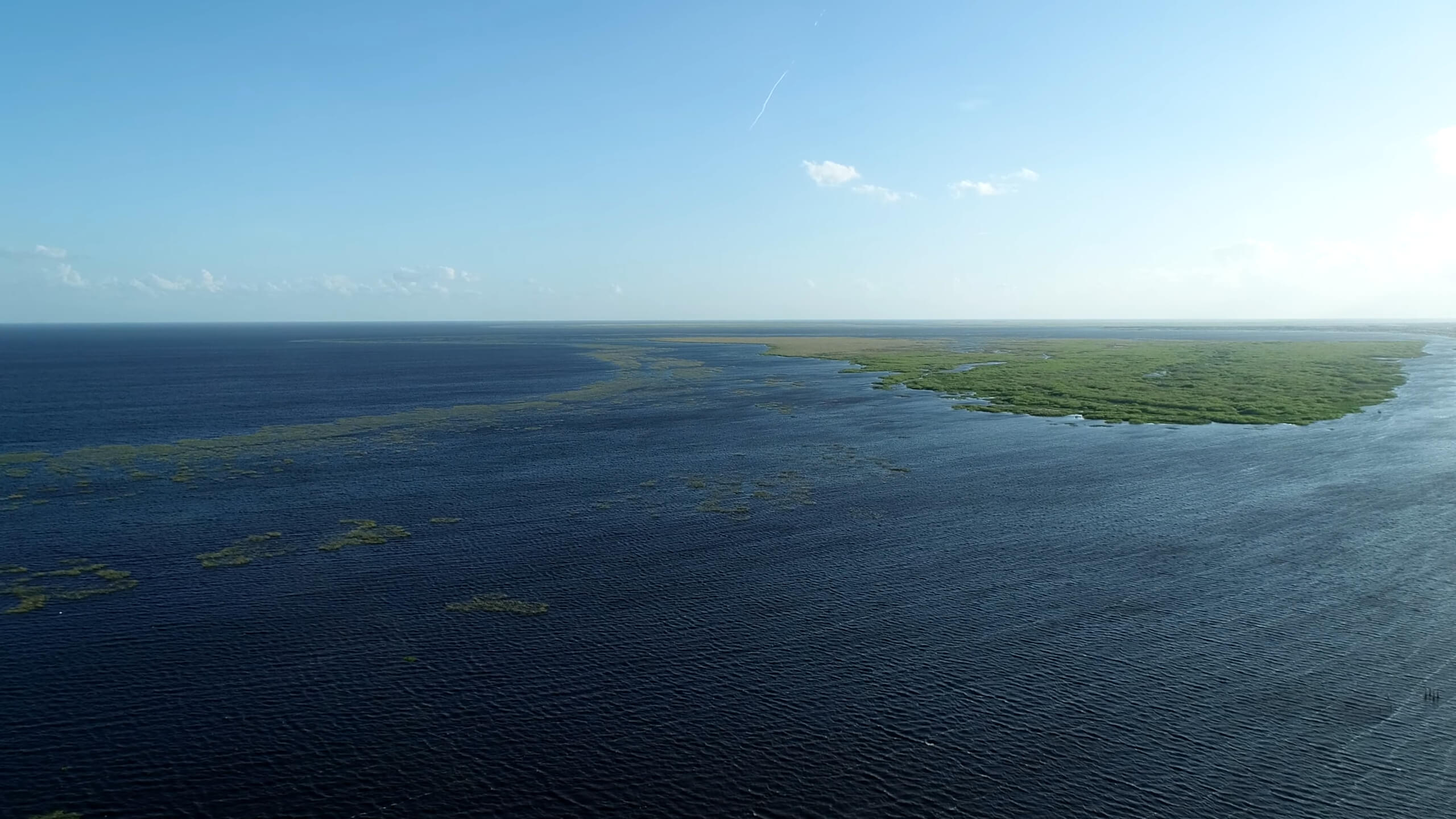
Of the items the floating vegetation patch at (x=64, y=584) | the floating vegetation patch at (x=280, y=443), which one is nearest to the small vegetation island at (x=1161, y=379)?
the floating vegetation patch at (x=280, y=443)

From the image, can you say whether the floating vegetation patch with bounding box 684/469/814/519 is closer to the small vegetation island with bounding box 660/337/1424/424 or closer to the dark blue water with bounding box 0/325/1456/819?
the dark blue water with bounding box 0/325/1456/819

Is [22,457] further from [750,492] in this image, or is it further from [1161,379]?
[1161,379]

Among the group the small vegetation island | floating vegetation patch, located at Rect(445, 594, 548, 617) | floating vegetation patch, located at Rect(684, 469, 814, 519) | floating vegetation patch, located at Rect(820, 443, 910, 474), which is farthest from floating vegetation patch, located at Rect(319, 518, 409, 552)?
the small vegetation island

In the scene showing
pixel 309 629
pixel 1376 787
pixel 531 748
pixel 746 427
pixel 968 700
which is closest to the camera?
pixel 1376 787

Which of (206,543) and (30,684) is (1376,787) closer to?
(30,684)

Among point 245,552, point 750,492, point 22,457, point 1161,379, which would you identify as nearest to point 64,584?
point 245,552

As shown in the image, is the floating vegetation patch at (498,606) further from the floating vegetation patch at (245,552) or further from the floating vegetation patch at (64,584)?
the floating vegetation patch at (64,584)

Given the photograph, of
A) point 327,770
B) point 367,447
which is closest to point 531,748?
point 327,770
